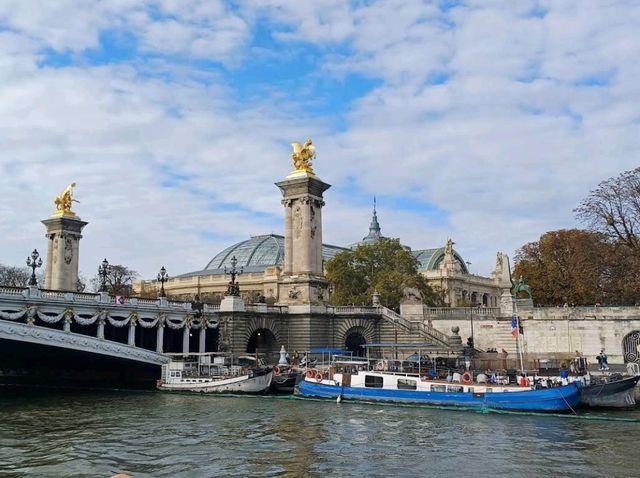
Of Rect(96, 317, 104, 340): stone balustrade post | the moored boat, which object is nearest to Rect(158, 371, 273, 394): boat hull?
the moored boat

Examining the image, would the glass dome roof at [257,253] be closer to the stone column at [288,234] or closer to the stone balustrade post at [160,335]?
the stone column at [288,234]

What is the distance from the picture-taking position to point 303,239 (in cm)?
5322

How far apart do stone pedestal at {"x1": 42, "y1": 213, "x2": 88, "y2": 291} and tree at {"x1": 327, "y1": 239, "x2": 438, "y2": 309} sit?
1010 inches

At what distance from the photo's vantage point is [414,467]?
66.2 ft

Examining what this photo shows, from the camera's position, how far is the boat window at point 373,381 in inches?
1401

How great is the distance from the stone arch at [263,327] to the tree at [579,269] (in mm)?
23245

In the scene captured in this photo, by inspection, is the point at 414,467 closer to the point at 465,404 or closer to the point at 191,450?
the point at 191,450

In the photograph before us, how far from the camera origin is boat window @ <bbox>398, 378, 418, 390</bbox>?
34.3 m

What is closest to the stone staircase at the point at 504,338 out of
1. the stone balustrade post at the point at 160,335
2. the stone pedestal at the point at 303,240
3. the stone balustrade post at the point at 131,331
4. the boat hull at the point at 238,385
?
the stone pedestal at the point at 303,240

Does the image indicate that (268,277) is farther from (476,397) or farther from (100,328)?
(476,397)

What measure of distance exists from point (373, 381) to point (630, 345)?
21253 millimetres

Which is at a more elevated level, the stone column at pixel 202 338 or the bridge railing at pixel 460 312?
the bridge railing at pixel 460 312

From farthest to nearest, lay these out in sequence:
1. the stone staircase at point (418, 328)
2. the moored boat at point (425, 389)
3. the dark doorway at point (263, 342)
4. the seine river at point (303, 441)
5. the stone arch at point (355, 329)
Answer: the stone arch at point (355, 329) → the dark doorway at point (263, 342) → the stone staircase at point (418, 328) → the moored boat at point (425, 389) → the seine river at point (303, 441)

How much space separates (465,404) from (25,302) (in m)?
25.0
